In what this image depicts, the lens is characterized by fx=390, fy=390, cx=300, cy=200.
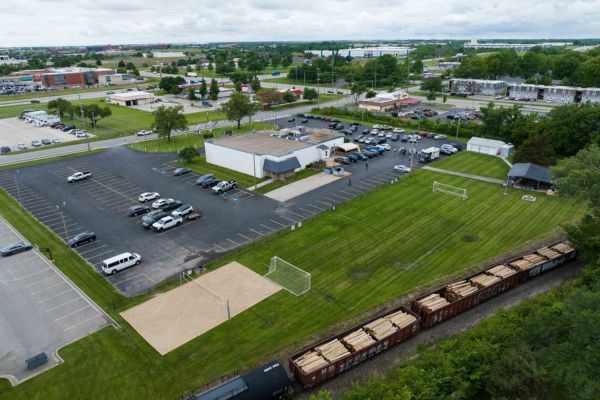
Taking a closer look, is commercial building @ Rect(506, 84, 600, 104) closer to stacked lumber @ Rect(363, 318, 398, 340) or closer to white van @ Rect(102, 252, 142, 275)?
stacked lumber @ Rect(363, 318, 398, 340)

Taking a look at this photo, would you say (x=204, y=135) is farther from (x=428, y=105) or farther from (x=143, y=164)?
(x=428, y=105)

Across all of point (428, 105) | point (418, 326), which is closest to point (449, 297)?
point (418, 326)

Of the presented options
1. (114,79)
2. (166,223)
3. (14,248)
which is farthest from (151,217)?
(114,79)

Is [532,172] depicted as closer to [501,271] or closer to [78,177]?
[501,271]

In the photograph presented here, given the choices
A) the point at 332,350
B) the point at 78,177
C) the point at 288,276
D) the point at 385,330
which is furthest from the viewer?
the point at 78,177

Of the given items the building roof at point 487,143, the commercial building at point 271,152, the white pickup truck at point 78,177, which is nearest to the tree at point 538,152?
the building roof at point 487,143

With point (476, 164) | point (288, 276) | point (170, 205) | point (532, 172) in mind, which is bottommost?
point (288, 276)
